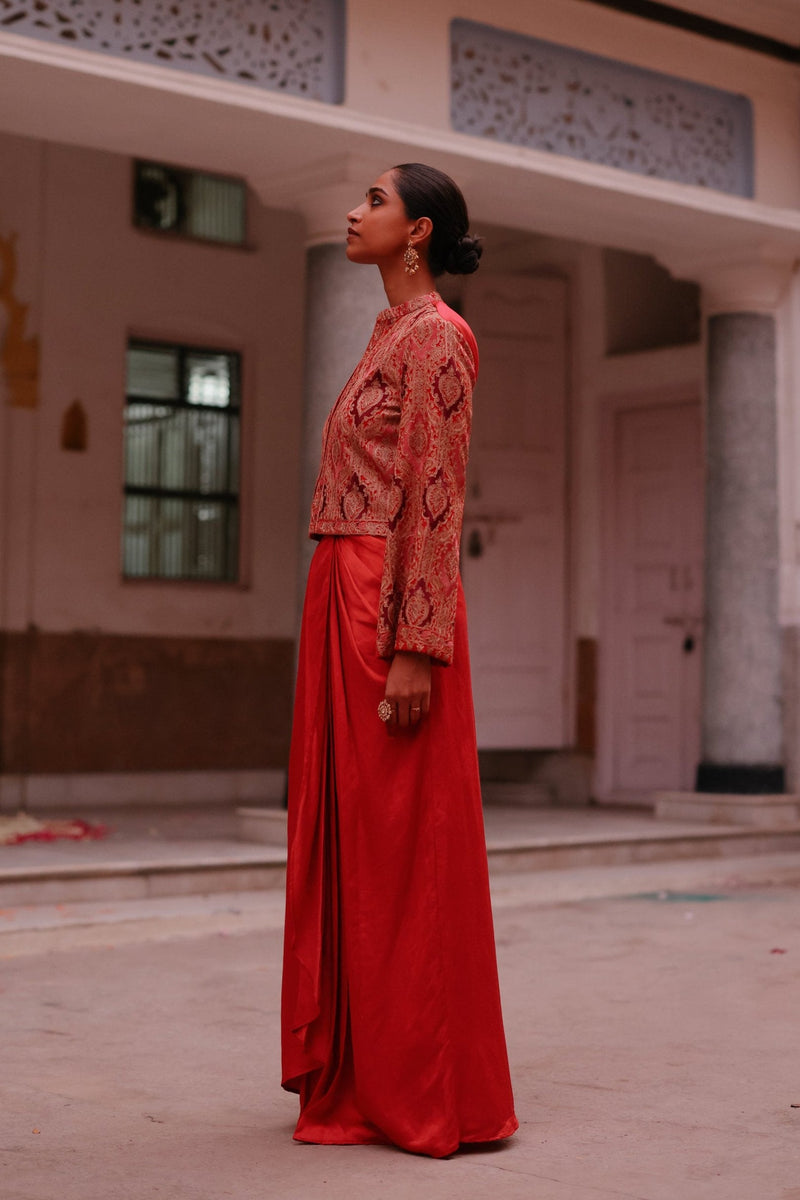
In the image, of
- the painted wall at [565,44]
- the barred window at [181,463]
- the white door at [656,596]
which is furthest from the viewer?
the white door at [656,596]

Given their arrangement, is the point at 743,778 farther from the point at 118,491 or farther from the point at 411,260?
the point at 411,260

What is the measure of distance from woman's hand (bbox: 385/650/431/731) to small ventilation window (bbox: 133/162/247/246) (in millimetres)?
7121

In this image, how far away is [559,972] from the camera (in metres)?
5.32

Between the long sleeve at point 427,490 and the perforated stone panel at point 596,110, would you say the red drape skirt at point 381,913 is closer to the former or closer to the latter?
the long sleeve at point 427,490

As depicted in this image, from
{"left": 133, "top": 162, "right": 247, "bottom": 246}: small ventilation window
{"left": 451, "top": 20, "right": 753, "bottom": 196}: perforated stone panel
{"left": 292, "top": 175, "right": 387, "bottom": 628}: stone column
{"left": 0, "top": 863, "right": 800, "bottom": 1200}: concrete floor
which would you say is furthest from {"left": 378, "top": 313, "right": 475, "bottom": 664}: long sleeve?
{"left": 133, "top": 162, "right": 247, "bottom": 246}: small ventilation window

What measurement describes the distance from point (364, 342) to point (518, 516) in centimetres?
343

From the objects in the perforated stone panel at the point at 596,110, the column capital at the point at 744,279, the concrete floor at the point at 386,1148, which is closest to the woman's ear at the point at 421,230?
the concrete floor at the point at 386,1148

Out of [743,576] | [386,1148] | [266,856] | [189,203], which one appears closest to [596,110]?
[743,576]

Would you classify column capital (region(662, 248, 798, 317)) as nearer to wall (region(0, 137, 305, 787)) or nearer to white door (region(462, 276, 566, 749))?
white door (region(462, 276, 566, 749))

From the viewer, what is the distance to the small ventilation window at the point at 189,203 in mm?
9773

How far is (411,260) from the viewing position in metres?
3.37

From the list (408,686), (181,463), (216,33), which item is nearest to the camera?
(408,686)

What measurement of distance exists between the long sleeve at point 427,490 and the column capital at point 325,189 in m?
4.13

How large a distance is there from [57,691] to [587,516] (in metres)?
3.46
